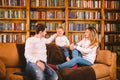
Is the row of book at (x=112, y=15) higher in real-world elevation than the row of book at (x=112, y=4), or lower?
lower

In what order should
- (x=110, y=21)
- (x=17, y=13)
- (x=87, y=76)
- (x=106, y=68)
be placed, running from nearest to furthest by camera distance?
1. (x=87, y=76)
2. (x=106, y=68)
3. (x=17, y=13)
4. (x=110, y=21)

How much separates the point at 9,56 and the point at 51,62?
73 cm

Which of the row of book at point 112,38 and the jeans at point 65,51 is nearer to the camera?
the jeans at point 65,51

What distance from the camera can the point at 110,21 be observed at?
6.39 m

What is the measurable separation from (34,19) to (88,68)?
2.43m

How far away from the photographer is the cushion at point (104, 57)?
14.5 feet

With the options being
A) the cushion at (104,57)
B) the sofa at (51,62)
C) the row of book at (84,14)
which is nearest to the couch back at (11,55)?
the sofa at (51,62)

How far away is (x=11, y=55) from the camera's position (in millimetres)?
4145

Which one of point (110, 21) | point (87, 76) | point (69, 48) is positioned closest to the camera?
point (87, 76)

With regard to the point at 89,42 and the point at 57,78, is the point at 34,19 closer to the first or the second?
the point at 89,42

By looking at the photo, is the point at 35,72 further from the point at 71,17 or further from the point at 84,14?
the point at 84,14

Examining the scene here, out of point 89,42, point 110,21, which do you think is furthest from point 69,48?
point 110,21

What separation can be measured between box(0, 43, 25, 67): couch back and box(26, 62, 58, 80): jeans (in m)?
0.65

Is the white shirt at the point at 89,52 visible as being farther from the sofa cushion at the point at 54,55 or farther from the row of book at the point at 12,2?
the row of book at the point at 12,2
